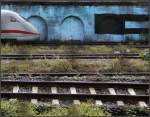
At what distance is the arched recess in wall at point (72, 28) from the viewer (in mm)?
25188

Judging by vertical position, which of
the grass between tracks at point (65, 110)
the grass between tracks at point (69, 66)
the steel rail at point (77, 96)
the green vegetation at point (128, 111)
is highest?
the grass between tracks at point (69, 66)

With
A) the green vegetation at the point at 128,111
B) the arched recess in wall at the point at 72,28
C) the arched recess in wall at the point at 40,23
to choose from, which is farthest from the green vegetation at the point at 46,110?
the arched recess in wall at the point at 40,23

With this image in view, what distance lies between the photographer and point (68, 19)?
2536cm

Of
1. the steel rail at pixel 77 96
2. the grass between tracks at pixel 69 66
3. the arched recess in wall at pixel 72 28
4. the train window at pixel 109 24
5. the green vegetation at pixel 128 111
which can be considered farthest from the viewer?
the train window at pixel 109 24

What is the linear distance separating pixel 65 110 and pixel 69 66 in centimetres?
609

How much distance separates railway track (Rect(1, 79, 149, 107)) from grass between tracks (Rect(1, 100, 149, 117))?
891 mm

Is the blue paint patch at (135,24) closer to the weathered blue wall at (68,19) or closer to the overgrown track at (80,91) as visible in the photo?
the weathered blue wall at (68,19)

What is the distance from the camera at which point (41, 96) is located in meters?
9.55

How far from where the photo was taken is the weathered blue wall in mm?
25281

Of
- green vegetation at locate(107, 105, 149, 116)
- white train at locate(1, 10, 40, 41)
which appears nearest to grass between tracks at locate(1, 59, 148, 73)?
green vegetation at locate(107, 105, 149, 116)

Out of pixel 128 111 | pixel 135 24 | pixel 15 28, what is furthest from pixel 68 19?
pixel 128 111

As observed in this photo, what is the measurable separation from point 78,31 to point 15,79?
1410cm

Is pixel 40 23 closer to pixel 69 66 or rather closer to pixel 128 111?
pixel 69 66

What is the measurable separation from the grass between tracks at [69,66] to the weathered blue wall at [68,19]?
968 cm
